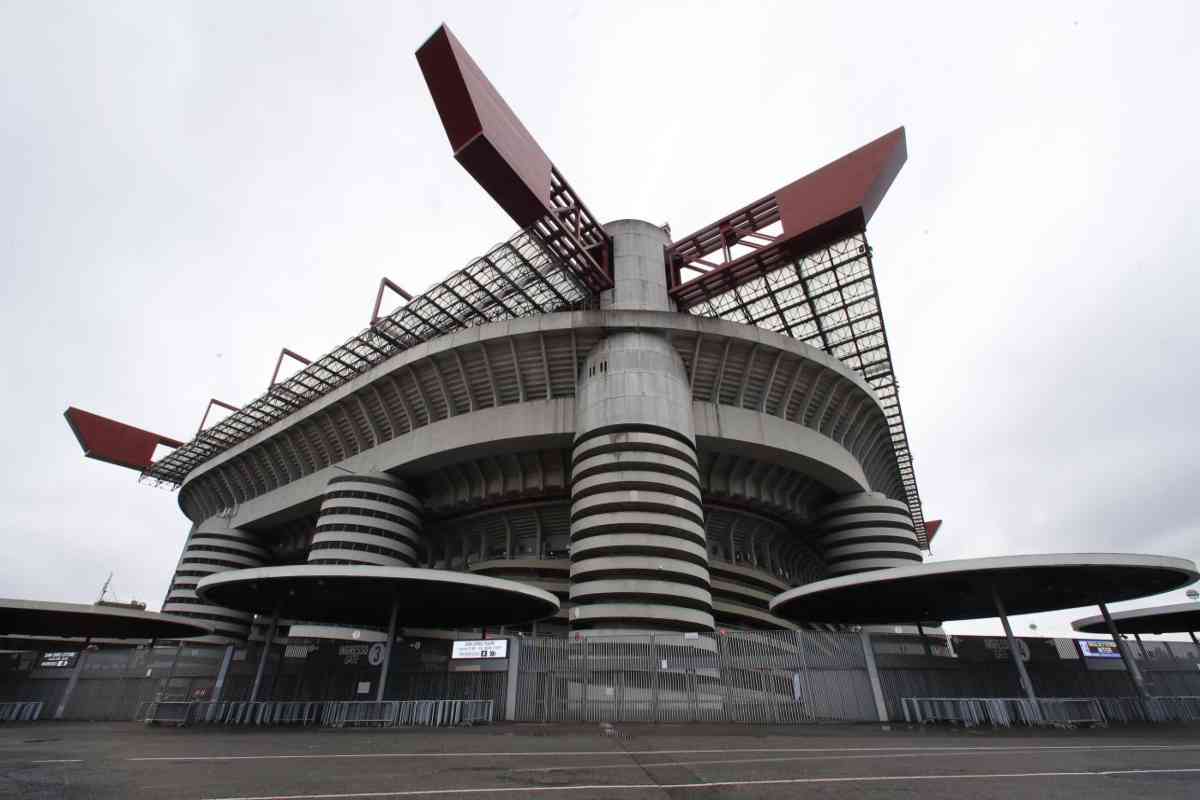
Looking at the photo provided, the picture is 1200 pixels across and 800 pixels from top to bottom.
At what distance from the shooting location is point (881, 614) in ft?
83.3

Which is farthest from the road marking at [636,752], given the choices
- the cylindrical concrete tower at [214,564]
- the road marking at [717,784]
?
the cylindrical concrete tower at [214,564]

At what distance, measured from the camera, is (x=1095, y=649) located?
22.0m

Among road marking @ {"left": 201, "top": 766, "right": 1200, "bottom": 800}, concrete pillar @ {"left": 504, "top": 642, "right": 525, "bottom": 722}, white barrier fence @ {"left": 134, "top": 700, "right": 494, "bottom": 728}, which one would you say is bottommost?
road marking @ {"left": 201, "top": 766, "right": 1200, "bottom": 800}

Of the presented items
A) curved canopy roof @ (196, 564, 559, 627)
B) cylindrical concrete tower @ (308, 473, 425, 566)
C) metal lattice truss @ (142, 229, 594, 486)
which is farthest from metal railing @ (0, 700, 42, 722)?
metal lattice truss @ (142, 229, 594, 486)

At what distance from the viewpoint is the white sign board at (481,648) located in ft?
66.1

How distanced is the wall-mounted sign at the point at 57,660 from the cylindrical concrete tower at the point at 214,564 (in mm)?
22283

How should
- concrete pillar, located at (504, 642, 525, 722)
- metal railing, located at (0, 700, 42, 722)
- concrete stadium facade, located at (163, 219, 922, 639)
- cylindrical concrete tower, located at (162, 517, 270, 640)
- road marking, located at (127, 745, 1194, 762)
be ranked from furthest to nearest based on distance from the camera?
1. cylindrical concrete tower, located at (162, 517, 270, 640)
2. concrete stadium facade, located at (163, 219, 922, 639)
3. metal railing, located at (0, 700, 42, 722)
4. concrete pillar, located at (504, 642, 525, 722)
5. road marking, located at (127, 745, 1194, 762)

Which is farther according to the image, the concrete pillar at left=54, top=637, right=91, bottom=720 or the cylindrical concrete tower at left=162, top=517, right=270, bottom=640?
the cylindrical concrete tower at left=162, top=517, right=270, bottom=640

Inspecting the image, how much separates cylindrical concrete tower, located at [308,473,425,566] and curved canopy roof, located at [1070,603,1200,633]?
123 ft

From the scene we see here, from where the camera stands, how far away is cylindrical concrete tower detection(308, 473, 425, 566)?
3725cm

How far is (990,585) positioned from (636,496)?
A: 49.7 ft

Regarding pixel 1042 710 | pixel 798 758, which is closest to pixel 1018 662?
pixel 1042 710

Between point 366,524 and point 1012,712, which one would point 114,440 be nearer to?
point 366,524

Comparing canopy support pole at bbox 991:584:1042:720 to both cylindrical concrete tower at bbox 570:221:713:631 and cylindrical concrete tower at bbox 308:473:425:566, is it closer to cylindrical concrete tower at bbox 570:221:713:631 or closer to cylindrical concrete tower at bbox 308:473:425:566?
cylindrical concrete tower at bbox 570:221:713:631
